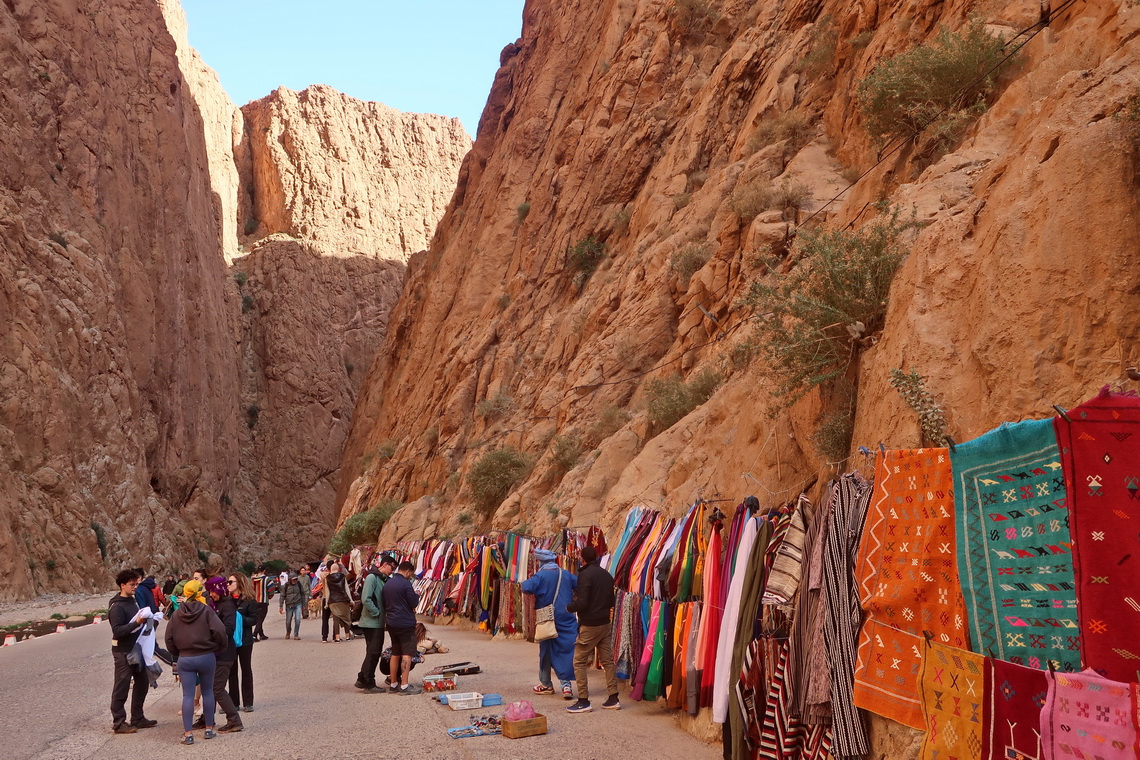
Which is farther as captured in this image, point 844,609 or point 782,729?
point 782,729

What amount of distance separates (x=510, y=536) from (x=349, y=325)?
2344 inches

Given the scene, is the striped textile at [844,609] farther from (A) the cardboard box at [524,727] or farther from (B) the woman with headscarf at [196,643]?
(B) the woman with headscarf at [196,643]

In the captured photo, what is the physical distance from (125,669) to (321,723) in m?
1.92

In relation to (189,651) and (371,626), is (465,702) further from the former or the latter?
(189,651)

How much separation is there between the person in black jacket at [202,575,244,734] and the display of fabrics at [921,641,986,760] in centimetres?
610

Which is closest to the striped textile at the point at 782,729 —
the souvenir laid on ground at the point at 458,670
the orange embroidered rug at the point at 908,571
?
the orange embroidered rug at the point at 908,571

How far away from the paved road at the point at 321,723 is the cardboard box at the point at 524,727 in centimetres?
7

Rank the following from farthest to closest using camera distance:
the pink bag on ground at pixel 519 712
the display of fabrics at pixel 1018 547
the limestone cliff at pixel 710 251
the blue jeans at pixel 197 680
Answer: the blue jeans at pixel 197 680 < the pink bag on ground at pixel 519 712 < the limestone cliff at pixel 710 251 < the display of fabrics at pixel 1018 547

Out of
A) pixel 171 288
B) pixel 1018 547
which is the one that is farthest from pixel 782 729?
pixel 171 288

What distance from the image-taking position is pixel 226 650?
329 inches

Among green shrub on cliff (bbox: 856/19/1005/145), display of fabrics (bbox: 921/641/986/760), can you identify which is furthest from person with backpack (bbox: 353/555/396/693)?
green shrub on cliff (bbox: 856/19/1005/145)

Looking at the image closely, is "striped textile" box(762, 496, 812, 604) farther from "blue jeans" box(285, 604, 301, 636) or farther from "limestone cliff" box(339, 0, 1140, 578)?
"blue jeans" box(285, 604, 301, 636)

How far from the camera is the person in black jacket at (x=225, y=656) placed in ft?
25.8

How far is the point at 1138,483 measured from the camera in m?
3.83
